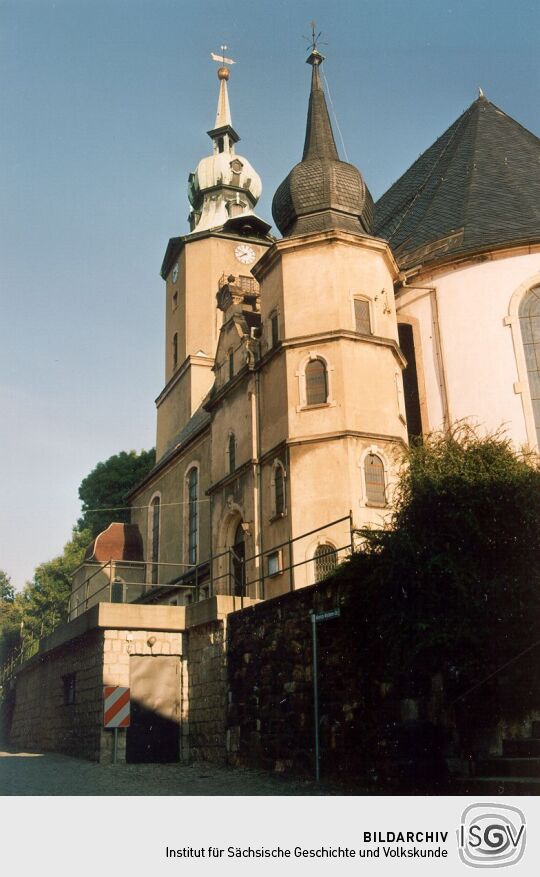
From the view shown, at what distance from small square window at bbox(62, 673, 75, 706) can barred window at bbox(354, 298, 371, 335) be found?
1015cm

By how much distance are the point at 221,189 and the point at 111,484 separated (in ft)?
58.6

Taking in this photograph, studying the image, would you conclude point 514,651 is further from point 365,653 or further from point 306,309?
point 306,309

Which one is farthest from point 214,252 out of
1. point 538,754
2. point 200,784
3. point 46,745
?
point 538,754

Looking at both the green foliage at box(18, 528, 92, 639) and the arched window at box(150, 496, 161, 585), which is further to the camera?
the green foliage at box(18, 528, 92, 639)

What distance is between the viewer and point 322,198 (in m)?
22.7

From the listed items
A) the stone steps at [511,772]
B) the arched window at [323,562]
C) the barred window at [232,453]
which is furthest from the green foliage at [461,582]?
the barred window at [232,453]

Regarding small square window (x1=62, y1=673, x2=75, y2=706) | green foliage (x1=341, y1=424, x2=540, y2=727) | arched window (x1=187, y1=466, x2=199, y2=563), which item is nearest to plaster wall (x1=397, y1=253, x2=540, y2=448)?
green foliage (x1=341, y1=424, x2=540, y2=727)

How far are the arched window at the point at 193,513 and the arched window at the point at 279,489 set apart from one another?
28.0 ft

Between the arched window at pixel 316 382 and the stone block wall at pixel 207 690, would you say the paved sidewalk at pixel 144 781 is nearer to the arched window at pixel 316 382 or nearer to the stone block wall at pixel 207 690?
the stone block wall at pixel 207 690

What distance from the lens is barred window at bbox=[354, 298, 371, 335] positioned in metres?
21.1

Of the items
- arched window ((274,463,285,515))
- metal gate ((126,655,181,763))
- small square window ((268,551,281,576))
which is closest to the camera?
metal gate ((126,655,181,763))

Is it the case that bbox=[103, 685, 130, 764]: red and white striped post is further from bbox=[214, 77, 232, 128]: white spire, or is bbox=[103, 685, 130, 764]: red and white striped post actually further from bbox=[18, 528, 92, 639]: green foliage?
bbox=[214, 77, 232, 128]: white spire
